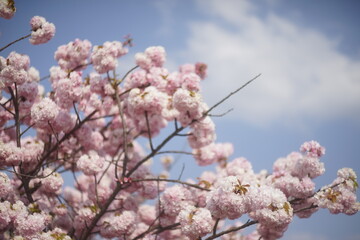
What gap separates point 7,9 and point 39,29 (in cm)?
55

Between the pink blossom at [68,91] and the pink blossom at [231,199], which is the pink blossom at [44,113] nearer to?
the pink blossom at [68,91]

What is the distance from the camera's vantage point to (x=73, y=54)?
177 inches

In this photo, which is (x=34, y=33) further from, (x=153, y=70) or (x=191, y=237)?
(x=191, y=237)

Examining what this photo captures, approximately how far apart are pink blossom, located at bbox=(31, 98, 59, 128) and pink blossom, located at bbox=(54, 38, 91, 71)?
1.13 metres

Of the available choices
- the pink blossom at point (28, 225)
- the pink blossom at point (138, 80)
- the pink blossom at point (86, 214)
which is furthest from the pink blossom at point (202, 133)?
the pink blossom at point (28, 225)

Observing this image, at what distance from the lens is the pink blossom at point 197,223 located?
105 inches

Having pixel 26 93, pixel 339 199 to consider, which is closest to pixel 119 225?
pixel 26 93

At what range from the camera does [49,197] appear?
4410 millimetres

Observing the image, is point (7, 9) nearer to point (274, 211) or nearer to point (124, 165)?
point (124, 165)

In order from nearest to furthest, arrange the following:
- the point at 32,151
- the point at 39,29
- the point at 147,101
Result: the point at 147,101 < the point at 39,29 < the point at 32,151

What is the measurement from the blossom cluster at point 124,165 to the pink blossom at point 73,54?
1 centimetres

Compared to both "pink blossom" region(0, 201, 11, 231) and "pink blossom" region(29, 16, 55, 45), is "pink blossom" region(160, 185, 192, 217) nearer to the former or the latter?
"pink blossom" region(0, 201, 11, 231)

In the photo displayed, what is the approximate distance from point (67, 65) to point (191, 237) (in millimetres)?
3142

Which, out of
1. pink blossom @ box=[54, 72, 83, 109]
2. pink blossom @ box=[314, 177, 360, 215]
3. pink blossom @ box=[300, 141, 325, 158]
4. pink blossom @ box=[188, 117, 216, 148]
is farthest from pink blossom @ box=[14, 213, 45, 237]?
pink blossom @ box=[300, 141, 325, 158]
